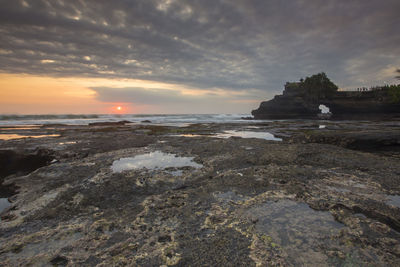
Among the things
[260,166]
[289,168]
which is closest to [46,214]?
[260,166]

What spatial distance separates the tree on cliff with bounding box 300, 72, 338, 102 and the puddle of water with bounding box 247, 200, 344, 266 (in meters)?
89.1

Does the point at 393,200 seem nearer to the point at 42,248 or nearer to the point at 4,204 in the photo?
the point at 42,248

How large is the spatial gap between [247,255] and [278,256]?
18.0 inches

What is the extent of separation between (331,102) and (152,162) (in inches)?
3432

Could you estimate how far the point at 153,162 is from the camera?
29.3 ft

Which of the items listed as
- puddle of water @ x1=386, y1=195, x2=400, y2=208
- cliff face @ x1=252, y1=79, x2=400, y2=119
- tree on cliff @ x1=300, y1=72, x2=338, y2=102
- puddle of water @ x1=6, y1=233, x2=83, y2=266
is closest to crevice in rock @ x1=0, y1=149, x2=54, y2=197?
puddle of water @ x1=6, y1=233, x2=83, y2=266

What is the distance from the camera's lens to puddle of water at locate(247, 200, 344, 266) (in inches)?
112

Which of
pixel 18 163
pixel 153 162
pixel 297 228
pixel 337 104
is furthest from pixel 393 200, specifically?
pixel 337 104

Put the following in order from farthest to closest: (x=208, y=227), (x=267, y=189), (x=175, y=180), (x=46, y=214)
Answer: (x=175, y=180), (x=267, y=189), (x=46, y=214), (x=208, y=227)

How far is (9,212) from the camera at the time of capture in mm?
4418

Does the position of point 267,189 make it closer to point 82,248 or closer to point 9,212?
point 82,248

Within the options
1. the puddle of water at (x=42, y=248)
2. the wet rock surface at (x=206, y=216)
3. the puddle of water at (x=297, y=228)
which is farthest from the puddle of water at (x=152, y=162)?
the puddle of water at (x=42, y=248)

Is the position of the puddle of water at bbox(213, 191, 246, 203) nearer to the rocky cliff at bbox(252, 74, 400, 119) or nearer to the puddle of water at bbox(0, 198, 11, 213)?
the puddle of water at bbox(0, 198, 11, 213)

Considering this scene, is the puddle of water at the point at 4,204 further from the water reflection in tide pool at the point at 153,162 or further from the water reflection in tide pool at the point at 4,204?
the water reflection in tide pool at the point at 153,162
